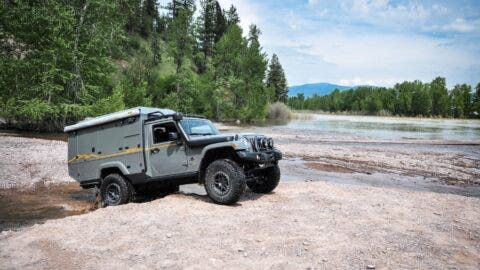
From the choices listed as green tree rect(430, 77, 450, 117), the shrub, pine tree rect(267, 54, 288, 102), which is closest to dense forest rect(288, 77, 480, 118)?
A: green tree rect(430, 77, 450, 117)

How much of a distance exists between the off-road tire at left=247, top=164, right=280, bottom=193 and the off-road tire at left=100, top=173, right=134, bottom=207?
377 centimetres

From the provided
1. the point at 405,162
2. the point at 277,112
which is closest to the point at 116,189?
the point at 405,162

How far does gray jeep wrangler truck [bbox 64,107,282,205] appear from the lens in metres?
10.0

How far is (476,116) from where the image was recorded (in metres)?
125

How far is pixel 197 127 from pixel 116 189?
319 cm

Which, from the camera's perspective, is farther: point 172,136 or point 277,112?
point 277,112

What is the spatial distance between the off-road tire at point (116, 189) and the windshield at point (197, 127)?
261cm

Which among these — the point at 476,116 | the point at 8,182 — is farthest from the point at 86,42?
the point at 476,116

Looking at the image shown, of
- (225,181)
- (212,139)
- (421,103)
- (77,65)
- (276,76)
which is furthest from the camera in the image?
(421,103)

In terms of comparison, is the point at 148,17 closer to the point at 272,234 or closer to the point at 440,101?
the point at 272,234

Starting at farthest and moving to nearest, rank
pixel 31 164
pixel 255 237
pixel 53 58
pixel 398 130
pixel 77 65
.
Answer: pixel 398 130 < pixel 77 65 < pixel 53 58 < pixel 31 164 < pixel 255 237

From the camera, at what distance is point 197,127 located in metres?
11.2

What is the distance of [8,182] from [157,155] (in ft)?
24.6

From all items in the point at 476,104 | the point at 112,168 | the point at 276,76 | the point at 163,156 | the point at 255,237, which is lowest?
the point at 255,237
